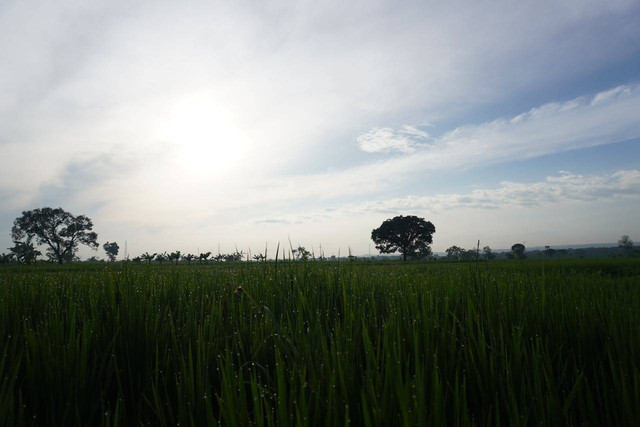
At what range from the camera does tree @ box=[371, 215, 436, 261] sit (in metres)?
87.2

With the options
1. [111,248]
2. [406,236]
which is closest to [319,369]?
[406,236]

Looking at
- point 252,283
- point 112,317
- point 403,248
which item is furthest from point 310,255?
point 403,248

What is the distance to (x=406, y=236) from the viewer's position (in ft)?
287

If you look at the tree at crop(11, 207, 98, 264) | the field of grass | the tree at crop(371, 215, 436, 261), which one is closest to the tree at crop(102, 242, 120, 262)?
the tree at crop(11, 207, 98, 264)

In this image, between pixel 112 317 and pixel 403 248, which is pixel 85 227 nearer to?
pixel 403 248

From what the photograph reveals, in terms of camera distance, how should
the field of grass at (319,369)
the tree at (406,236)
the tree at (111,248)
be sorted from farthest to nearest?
1. the tree at (111,248)
2. the tree at (406,236)
3. the field of grass at (319,369)

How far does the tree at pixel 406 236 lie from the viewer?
3435 inches

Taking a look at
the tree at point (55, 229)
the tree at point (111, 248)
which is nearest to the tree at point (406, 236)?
the tree at point (55, 229)

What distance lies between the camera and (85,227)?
317ft

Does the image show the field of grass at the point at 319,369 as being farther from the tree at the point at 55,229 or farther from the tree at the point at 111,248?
the tree at the point at 111,248

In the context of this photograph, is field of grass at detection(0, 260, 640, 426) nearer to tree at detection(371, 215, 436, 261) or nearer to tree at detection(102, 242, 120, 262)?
tree at detection(371, 215, 436, 261)

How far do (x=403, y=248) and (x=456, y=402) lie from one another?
8879 cm

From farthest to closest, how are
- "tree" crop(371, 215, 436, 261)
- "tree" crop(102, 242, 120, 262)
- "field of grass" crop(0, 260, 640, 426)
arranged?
"tree" crop(102, 242, 120, 262), "tree" crop(371, 215, 436, 261), "field of grass" crop(0, 260, 640, 426)

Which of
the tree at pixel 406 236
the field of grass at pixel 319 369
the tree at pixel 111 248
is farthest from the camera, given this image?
the tree at pixel 111 248
